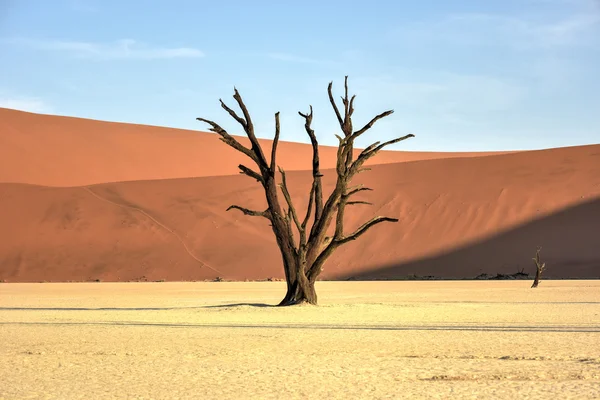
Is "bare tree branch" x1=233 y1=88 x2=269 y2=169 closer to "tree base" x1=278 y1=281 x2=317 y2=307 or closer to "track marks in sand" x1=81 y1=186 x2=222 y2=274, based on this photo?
"tree base" x1=278 y1=281 x2=317 y2=307

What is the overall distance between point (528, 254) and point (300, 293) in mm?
28055

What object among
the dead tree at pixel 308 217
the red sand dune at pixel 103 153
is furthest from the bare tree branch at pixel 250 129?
the red sand dune at pixel 103 153

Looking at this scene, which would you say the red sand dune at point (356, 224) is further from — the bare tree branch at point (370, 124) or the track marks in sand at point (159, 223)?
the bare tree branch at point (370, 124)

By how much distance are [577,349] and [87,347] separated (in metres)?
6.33

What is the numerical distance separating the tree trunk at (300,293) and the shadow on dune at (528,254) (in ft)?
81.8

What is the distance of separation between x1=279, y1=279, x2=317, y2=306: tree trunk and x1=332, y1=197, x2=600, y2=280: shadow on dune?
24.9 m

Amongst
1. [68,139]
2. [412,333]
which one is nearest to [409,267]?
[412,333]

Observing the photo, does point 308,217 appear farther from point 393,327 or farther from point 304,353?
point 304,353

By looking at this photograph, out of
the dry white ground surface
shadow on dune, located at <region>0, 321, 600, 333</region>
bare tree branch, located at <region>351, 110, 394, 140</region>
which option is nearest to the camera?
the dry white ground surface

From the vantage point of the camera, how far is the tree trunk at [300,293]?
22.6 metres

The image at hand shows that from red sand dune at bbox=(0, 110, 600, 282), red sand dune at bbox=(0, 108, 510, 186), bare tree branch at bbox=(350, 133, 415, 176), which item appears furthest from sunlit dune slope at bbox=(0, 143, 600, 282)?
bare tree branch at bbox=(350, 133, 415, 176)

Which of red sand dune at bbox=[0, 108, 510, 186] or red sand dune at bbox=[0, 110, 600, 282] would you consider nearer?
red sand dune at bbox=[0, 110, 600, 282]

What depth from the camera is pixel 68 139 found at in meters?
85.5

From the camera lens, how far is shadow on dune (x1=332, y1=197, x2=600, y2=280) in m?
46.2
